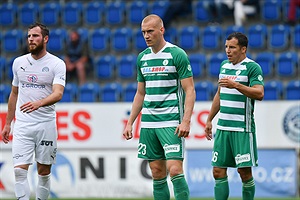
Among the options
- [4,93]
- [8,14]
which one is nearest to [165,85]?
[4,93]

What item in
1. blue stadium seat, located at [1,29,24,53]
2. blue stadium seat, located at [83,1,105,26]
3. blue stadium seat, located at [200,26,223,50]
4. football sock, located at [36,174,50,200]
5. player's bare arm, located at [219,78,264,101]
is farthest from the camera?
blue stadium seat, located at [83,1,105,26]

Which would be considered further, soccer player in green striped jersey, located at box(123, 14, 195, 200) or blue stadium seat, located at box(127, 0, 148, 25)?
blue stadium seat, located at box(127, 0, 148, 25)

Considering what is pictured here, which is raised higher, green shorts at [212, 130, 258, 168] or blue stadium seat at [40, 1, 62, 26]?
blue stadium seat at [40, 1, 62, 26]

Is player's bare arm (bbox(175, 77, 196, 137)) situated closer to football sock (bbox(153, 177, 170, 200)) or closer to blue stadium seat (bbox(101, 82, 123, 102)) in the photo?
football sock (bbox(153, 177, 170, 200))

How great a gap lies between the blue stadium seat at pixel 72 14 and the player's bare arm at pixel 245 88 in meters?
9.76

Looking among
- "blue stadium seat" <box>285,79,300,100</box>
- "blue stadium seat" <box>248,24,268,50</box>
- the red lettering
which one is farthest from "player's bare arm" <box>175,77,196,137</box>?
"blue stadium seat" <box>248,24,268,50</box>

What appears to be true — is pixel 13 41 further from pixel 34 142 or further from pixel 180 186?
pixel 180 186

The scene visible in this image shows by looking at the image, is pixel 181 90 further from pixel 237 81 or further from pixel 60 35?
pixel 60 35

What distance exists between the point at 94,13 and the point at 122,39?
4.41 ft

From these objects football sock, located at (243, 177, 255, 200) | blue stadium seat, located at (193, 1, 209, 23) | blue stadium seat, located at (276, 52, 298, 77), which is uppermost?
blue stadium seat, located at (193, 1, 209, 23)

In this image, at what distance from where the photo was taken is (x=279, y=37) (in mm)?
15898

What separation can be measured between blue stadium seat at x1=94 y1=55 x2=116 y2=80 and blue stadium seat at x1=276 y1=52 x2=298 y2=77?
3.54 metres

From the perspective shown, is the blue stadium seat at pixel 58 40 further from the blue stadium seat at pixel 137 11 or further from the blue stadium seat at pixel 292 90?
the blue stadium seat at pixel 292 90

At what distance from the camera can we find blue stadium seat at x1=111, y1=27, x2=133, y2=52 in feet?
54.6
